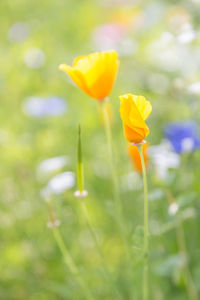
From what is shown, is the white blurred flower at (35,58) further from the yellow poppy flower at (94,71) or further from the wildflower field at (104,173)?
the yellow poppy flower at (94,71)

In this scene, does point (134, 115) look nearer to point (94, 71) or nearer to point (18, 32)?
point (94, 71)

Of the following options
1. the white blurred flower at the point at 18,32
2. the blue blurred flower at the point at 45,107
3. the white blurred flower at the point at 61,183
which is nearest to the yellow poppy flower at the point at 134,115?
the white blurred flower at the point at 61,183

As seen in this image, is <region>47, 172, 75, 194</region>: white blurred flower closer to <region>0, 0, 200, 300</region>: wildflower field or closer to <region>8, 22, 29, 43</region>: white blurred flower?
<region>0, 0, 200, 300</region>: wildflower field

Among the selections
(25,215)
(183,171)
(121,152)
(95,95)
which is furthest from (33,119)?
(95,95)

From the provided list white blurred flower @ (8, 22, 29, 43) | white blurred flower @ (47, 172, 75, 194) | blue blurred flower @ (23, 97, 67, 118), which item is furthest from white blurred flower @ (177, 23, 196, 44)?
white blurred flower @ (8, 22, 29, 43)

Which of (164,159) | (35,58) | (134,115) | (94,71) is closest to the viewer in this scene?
(134,115)

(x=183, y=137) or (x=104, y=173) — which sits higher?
(x=183, y=137)

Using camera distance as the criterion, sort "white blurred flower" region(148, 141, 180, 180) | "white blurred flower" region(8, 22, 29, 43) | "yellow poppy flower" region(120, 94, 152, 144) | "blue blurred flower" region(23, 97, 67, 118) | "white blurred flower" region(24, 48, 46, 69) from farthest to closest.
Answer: "white blurred flower" region(8, 22, 29, 43) < "white blurred flower" region(24, 48, 46, 69) < "blue blurred flower" region(23, 97, 67, 118) < "white blurred flower" region(148, 141, 180, 180) < "yellow poppy flower" region(120, 94, 152, 144)

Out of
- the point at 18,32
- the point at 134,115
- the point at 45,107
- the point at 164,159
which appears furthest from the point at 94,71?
the point at 18,32
